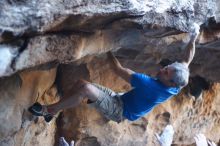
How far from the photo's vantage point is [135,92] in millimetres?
3217

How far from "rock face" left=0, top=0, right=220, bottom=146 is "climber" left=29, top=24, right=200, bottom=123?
0.37 ft

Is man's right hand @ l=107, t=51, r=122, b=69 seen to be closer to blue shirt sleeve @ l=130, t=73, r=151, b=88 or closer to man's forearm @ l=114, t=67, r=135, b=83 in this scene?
man's forearm @ l=114, t=67, r=135, b=83

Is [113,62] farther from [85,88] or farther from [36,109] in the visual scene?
[36,109]

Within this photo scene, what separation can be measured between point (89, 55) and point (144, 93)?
506 millimetres

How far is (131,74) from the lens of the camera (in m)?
3.16

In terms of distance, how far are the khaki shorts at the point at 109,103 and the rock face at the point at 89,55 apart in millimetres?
233

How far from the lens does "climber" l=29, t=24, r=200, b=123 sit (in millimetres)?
3018

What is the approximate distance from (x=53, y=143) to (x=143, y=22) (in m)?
1.78

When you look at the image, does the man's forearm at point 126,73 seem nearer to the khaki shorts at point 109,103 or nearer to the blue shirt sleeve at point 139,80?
the blue shirt sleeve at point 139,80

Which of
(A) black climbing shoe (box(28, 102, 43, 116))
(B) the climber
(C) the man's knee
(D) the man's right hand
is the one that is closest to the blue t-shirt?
(B) the climber

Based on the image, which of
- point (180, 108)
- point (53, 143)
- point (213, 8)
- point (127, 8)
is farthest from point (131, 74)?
point (180, 108)

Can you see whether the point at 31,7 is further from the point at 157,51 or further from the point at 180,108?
the point at 180,108

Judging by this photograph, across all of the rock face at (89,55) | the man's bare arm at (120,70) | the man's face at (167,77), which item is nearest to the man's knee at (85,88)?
the rock face at (89,55)

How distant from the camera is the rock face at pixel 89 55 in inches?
98.0
